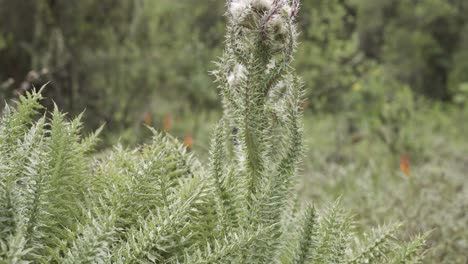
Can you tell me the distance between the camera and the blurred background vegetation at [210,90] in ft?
13.8

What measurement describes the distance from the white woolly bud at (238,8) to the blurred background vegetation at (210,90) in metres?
2.00

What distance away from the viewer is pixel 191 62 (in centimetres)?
892

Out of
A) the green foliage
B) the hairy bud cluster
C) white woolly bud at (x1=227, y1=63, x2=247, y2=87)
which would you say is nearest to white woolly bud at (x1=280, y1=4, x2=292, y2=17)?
the hairy bud cluster

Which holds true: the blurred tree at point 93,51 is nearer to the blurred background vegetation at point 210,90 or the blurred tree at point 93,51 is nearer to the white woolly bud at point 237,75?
the blurred background vegetation at point 210,90

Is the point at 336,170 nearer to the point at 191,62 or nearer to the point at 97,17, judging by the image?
the point at 97,17

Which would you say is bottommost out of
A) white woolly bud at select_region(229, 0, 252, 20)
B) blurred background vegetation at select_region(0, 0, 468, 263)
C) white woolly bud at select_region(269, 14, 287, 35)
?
white woolly bud at select_region(269, 14, 287, 35)

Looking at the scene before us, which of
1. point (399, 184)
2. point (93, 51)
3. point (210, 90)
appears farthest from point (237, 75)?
point (210, 90)

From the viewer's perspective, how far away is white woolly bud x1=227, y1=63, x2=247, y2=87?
1.30 m

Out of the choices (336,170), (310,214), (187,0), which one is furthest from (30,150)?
(187,0)

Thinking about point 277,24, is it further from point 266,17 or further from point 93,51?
point 93,51

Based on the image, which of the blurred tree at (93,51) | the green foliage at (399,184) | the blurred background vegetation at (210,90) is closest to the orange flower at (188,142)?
the blurred background vegetation at (210,90)

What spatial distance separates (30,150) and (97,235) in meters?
0.30

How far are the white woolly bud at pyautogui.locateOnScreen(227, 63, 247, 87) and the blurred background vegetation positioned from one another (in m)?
1.85

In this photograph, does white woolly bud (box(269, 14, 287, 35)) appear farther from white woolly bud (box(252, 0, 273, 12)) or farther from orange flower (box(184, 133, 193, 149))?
Result: orange flower (box(184, 133, 193, 149))
